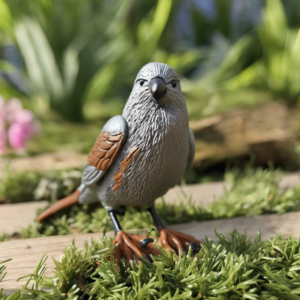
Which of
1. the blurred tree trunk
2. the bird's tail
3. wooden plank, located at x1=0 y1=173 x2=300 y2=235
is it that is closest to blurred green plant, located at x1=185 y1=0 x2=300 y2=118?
the blurred tree trunk

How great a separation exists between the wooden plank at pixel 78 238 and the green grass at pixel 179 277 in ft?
0.26

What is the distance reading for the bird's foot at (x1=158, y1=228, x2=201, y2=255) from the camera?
1229 mm

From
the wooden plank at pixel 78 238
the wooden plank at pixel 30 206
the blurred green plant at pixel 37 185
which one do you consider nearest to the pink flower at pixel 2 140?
the blurred green plant at pixel 37 185

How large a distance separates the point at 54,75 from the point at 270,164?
7.87 feet

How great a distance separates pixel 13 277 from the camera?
3.66 ft

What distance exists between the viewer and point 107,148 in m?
1.21

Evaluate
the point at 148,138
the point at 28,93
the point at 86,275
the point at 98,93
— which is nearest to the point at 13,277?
the point at 86,275

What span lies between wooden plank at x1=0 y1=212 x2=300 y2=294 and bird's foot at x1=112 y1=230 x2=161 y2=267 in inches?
10.0

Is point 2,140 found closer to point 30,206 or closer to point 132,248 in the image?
point 30,206

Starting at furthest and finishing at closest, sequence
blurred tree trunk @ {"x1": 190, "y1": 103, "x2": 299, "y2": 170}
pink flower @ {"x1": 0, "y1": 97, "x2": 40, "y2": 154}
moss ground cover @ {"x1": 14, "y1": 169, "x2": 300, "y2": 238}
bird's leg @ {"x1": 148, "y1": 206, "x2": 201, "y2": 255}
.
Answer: pink flower @ {"x1": 0, "y1": 97, "x2": 40, "y2": 154}
blurred tree trunk @ {"x1": 190, "y1": 103, "x2": 299, "y2": 170}
moss ground cover @ {"x1": 14, "y1": 169, "x2": 300, "y2": 238}
bird's leg @ {"x1": 148, "y1": 206, "x2": 201, "y2": 255}

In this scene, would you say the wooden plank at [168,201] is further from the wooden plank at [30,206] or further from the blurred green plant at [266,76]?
the blurred green plant at [266,76]

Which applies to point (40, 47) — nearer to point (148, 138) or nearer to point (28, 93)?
point (28, 93)

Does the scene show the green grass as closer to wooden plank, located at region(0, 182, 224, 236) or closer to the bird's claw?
the bird's claw

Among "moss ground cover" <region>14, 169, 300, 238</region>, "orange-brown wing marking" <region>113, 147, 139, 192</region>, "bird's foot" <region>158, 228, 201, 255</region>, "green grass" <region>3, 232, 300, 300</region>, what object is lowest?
"green grass" <region>3, 232, 300, 300</region>
